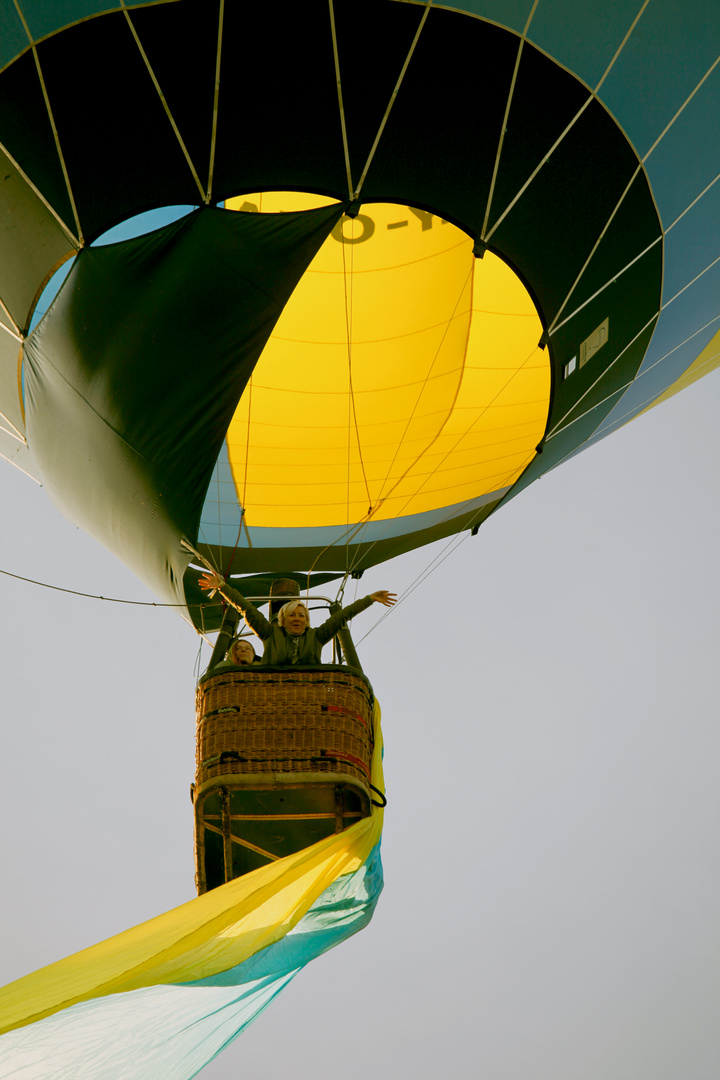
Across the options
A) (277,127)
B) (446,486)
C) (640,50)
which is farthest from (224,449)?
(640,50)

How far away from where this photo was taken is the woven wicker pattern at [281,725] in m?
4.30

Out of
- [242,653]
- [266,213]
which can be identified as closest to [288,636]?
[242,653]

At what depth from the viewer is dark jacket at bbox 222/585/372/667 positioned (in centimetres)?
471

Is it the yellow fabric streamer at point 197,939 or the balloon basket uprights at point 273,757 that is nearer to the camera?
the yellow fabric streamer at point 197,939

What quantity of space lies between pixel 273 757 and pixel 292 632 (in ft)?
2.03

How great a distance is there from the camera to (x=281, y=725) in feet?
14.3

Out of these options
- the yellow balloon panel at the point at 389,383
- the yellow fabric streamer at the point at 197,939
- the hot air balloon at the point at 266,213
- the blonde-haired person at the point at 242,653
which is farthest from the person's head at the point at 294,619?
the yellow balloon panel at the point at 389,383

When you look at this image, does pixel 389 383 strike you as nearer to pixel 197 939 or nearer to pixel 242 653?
pixel 242 653

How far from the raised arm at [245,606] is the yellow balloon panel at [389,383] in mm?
1341

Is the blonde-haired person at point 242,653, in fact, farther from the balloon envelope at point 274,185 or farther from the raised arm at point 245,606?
the balloon envelope at point 274,185

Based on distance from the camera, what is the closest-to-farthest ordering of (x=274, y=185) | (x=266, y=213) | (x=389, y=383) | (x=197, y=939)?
(x=197, y=939) < (x=274, y=185) < (x=266, y=213) < (x=389, y=383)

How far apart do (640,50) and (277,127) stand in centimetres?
133

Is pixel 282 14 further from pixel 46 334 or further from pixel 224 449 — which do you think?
pixel 224 449

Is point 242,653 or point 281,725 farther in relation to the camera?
point 242,653
